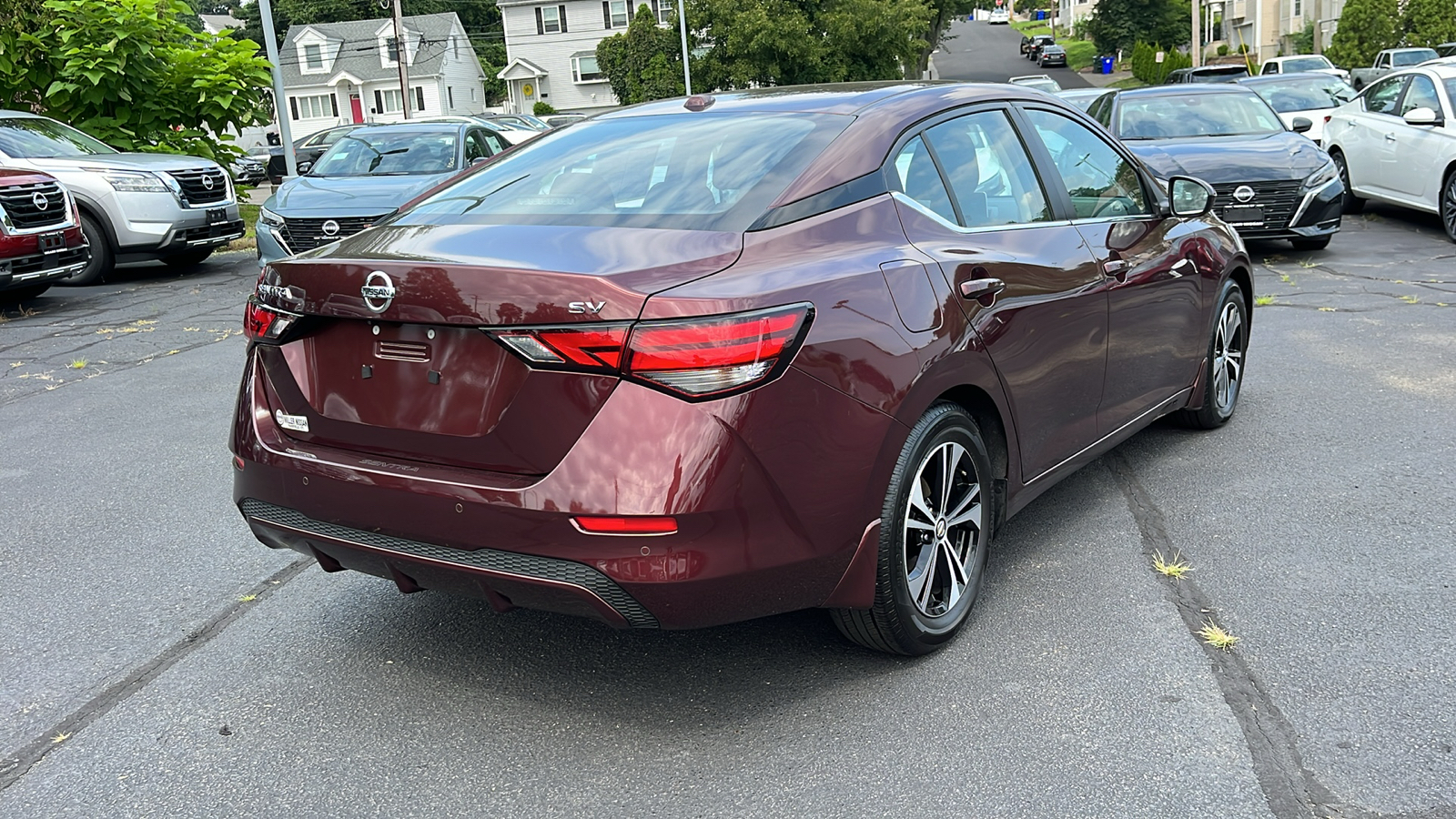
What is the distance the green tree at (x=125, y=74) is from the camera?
15945mm

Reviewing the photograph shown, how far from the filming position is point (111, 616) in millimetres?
4141

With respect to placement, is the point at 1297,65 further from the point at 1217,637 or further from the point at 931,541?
the point at 931,541

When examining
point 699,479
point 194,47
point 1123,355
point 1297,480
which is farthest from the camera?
point 194,47

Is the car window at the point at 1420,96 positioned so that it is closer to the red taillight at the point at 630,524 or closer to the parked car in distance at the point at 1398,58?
the red taillight at the point at 630,524

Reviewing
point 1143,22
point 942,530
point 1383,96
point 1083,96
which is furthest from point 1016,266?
point 1143,22

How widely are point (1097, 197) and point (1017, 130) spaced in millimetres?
538

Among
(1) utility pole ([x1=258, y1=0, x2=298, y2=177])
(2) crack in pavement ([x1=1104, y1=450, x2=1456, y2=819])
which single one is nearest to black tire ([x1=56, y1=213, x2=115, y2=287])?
(1) utility pole ([x1=258, y1=0, x2=298, y2=177])

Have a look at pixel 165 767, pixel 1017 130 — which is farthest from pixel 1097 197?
pixel 165 767

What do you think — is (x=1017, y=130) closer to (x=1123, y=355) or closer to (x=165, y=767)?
(x=1123, y=355)

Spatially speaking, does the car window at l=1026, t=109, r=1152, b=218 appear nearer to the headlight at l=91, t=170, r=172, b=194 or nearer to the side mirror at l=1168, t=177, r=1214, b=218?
the side mirror at l=1168, t=177, r=1214, b=218

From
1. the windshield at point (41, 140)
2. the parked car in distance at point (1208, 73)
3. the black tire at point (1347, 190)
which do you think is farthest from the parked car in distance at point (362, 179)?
the parked car in distance at point (1208, 73)

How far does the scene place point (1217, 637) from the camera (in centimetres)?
367

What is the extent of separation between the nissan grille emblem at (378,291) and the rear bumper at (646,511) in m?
0.41

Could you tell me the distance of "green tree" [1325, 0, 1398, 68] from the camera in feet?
122
